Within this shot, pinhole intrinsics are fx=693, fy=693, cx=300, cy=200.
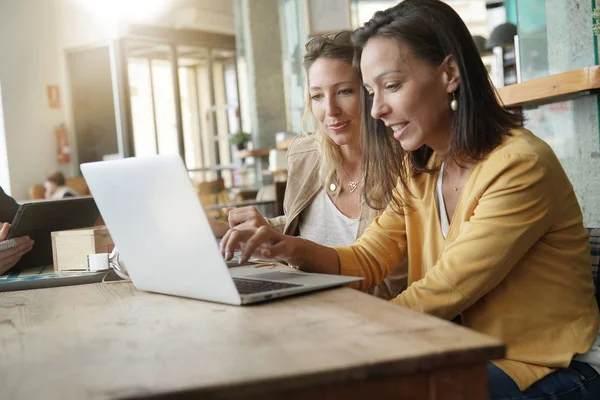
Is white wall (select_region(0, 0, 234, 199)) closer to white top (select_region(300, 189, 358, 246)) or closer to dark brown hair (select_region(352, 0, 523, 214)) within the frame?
white top (select_region(300, 189, 358, 246))

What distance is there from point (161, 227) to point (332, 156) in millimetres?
1061

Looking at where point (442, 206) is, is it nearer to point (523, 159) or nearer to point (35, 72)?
point (523, 159)

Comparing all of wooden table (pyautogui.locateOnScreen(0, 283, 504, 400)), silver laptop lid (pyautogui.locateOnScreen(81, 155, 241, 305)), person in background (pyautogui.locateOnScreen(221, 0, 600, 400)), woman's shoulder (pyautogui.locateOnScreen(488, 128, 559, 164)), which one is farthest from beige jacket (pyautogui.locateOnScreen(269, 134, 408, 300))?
wooden table (pyautogui.locateOnScreen(0, 283, 504, 400))

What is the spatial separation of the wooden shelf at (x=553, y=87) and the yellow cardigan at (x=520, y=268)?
1.36 meters

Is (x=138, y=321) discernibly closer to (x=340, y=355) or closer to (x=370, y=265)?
(x=340, y=355)

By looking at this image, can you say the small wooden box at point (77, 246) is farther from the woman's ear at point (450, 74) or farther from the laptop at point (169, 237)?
the woman's ear at point (450, 74)

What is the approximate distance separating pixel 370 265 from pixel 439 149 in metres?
0.32

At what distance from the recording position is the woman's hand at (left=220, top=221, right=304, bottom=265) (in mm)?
1327

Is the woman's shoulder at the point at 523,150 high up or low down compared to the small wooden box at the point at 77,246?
up

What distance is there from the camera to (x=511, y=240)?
4.02 feet

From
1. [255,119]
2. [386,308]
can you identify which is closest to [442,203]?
[386,308]

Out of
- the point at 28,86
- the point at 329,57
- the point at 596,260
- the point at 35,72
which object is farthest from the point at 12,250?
the point at 35,72

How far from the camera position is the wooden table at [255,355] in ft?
2.35

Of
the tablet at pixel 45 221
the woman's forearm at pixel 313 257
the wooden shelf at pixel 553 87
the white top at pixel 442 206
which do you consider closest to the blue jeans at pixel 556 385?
the white top at pixel 442 206
